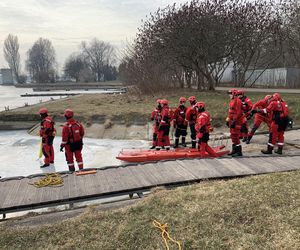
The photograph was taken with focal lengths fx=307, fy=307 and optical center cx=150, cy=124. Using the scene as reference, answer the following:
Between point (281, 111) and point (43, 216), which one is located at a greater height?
point (281, 111)

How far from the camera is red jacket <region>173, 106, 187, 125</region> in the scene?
10.0 metres

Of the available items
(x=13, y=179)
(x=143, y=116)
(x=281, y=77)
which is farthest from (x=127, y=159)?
(x=281, y=77)

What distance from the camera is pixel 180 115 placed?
10.0 metres

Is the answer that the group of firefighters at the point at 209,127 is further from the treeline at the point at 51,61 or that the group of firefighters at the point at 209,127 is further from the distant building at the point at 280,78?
the treeline at the point at 51,61

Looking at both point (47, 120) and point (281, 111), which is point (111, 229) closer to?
point (47, 120)

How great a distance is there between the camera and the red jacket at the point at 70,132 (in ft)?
25.7

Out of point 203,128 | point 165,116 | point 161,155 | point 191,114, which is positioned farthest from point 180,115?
point 203,128

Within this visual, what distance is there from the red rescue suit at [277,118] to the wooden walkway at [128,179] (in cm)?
91

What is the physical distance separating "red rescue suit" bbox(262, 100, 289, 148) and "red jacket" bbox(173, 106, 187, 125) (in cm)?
266

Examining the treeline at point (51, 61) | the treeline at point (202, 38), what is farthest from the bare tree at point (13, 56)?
the treeline at point (202, 38)

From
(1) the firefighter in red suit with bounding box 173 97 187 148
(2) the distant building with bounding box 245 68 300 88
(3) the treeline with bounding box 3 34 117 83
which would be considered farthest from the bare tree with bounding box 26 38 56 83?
(1) the firefighter in red suit with bounding box 173 97 187 148

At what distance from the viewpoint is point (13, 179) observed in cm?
641

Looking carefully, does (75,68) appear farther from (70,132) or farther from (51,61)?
(70,132)

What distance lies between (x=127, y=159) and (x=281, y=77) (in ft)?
86.4
